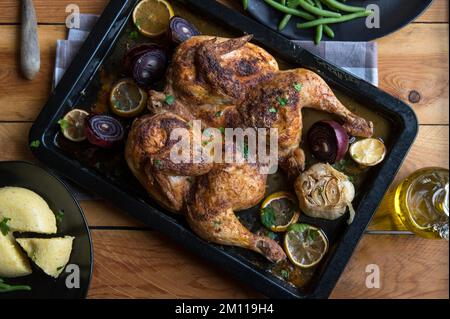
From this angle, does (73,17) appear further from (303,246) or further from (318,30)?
(303,246)

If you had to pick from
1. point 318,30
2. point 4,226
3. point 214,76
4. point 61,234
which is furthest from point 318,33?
point 4,226

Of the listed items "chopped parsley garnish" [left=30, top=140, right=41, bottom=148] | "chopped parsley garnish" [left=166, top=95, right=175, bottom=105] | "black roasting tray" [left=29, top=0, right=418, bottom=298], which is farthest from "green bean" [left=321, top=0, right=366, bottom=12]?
"chopped parsley garnish" [left=30, top=140, right=41, bottom=148]

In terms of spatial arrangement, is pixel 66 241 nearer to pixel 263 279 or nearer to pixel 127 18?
pixel 263 279

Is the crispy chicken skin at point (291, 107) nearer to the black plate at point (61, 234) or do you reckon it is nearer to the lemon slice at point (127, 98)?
the lemon slice at point (127, 98)

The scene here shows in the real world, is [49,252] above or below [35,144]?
below

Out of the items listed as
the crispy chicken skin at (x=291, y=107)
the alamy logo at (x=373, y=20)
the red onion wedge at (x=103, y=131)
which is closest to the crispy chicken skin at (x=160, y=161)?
the red onion wedge at (x=103, y=131)

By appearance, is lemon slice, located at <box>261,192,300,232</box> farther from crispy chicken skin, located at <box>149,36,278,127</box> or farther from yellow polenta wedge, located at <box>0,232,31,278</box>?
yellow polenta wedge, located at <box>0,232,31,278</box>
